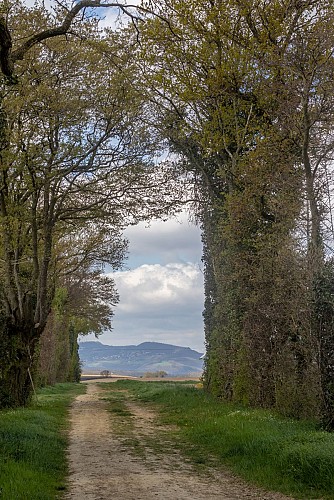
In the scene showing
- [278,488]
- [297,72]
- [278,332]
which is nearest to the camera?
[278,488]

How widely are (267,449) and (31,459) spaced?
4.24m

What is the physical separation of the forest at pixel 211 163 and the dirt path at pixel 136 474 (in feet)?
12.9

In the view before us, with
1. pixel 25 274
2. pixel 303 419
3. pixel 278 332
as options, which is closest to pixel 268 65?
pixel 278 332

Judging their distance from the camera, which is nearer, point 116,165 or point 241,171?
point 241,171

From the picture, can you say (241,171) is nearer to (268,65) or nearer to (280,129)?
(280,129)

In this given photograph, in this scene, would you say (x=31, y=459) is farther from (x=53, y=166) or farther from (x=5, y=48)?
(x=53, y=166)

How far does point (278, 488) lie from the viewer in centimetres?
802

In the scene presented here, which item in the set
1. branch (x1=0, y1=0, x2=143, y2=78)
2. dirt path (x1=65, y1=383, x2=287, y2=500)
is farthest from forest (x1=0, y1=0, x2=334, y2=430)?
dirt path (x1=65, y1=383, x2=287, y2=500)

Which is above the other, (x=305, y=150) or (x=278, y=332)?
(x=305, y=150)

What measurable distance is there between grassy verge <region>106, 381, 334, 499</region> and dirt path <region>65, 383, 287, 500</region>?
447 mm

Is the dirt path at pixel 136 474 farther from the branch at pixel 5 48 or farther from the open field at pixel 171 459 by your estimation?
the branch at pixel 5 48

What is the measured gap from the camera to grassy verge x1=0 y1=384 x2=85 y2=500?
726 cm

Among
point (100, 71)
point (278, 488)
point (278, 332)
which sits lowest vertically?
point (278, 488)

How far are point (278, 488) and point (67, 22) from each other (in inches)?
330
